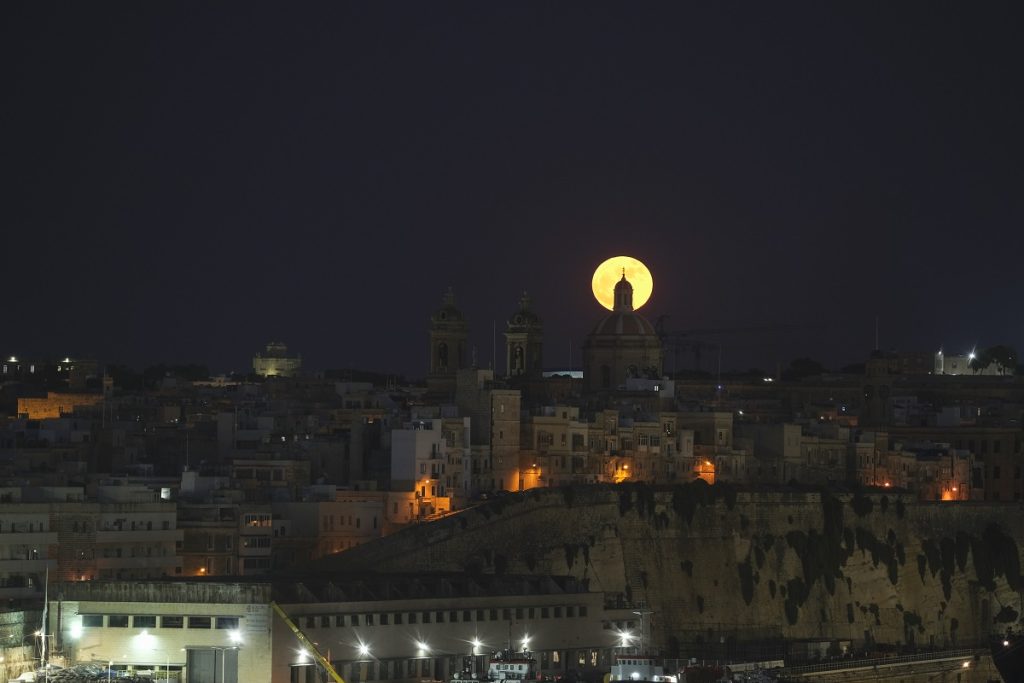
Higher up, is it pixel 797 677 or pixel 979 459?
pixel 979 459

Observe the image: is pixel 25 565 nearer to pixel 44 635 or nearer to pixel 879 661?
pixel 44 635

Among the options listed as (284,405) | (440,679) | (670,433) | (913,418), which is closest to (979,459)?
(913,418)

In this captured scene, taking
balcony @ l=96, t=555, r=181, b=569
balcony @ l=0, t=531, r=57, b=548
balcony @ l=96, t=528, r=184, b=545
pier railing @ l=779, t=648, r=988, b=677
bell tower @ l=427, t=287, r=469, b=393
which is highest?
bell tower @ l=427, t=287, r=469, b=393

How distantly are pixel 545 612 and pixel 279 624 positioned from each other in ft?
27.7

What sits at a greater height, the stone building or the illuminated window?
the stone building

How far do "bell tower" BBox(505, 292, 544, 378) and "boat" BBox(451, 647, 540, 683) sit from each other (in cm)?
3643

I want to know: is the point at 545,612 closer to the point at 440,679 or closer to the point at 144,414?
the point at 440,679

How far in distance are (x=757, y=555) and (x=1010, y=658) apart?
9.84m

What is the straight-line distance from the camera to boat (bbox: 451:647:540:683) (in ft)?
202

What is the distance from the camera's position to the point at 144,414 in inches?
3750

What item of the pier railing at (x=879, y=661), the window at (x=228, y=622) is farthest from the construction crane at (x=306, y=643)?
the pier railing at (x=879, y=661)

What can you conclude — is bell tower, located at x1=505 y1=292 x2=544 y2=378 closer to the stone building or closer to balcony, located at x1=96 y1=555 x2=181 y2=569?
the stone building

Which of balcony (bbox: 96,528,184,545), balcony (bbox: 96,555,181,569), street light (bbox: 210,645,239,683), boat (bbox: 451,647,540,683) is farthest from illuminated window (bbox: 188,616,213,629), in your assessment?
balcony (bbox: 96,528,184,545)

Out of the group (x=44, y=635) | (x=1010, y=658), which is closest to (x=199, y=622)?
(x=44, y=635)
